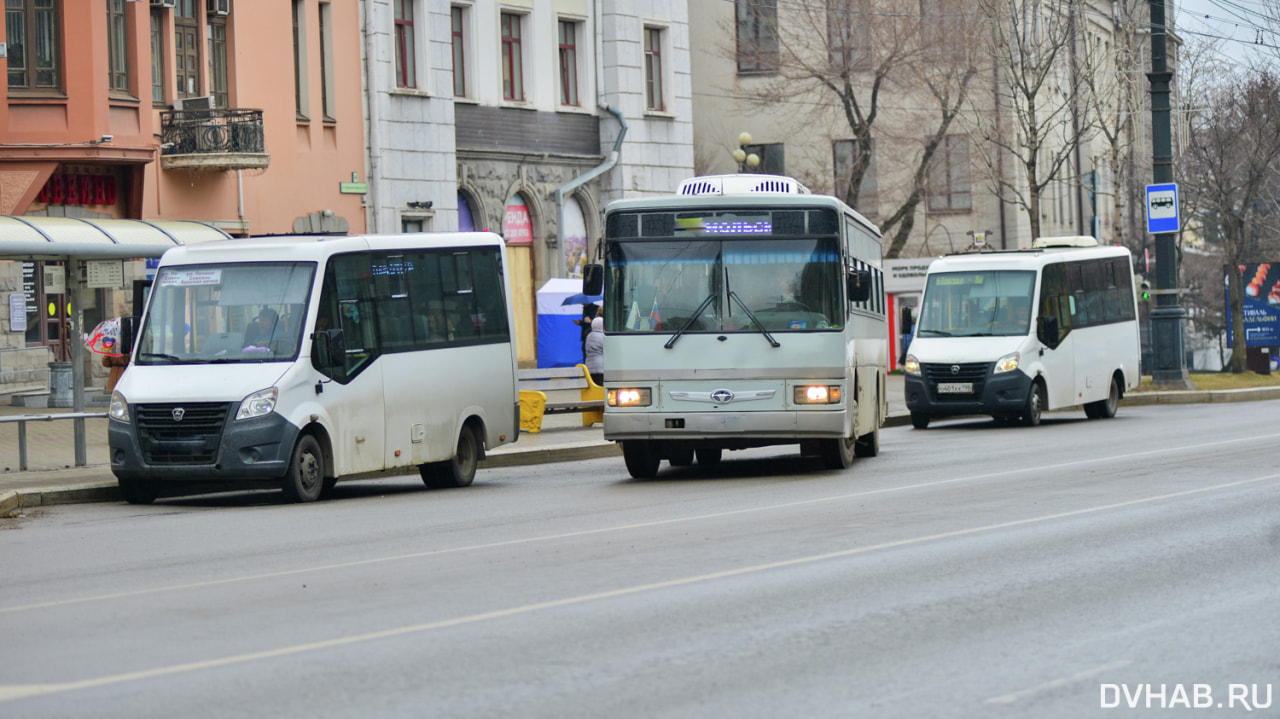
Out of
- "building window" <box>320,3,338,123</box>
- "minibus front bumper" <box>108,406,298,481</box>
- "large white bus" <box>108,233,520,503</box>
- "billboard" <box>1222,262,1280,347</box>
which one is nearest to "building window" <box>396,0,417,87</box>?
"building window" <box>320,3,338,123</box>

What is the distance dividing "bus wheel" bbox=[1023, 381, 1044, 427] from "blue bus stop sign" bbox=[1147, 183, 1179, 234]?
8.03 meters

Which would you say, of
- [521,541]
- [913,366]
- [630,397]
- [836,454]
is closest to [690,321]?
[630,397]

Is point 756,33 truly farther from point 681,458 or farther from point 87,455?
point 87,455

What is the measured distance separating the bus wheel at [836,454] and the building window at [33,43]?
1592 cm

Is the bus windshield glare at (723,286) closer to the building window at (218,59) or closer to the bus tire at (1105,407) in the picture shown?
the bus tire at (1105,407)

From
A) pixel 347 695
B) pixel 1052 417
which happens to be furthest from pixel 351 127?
pixel 347 695

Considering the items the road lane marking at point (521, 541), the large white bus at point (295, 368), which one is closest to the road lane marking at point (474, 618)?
the road lane marking at point (521, 541)

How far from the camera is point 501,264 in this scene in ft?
64.3

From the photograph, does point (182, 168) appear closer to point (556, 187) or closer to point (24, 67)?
point (24, 67)

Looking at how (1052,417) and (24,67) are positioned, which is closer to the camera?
(24,67)

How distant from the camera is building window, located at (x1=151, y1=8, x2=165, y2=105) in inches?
1236

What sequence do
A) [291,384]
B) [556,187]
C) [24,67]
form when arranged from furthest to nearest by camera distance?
[556,187]
[24,67]
[291,384]

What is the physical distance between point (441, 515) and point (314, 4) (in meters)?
22.3

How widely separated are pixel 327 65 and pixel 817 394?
819 inches
